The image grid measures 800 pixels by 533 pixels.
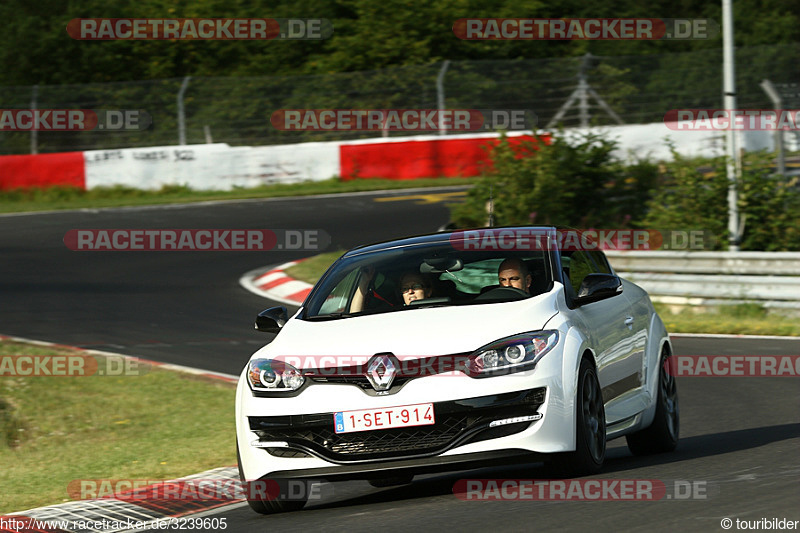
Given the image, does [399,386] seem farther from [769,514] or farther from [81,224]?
[81,224]

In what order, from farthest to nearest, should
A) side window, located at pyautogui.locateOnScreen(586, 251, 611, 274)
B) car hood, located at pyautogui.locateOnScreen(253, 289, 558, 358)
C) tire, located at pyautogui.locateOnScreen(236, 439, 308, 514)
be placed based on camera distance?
side window, located at pyautogui.locateOnScreen(586, 251, 611, 274) → tire, located at pyautogui.locateOnScreen(236, 439, 308, 514) → car hood, located at pyautogui.locateOnScreen(253, 289, 558, 358)

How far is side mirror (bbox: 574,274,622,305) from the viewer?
7.06m

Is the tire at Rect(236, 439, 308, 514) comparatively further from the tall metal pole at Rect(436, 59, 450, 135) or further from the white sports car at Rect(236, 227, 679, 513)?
the tall metal pole at Rect(436, 59, 450, 135)

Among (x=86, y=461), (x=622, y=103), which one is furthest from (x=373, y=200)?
(x=86, y=461)

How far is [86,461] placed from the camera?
9.08 m

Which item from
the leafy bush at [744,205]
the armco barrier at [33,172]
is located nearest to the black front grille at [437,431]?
the leafy bush at [744,205]

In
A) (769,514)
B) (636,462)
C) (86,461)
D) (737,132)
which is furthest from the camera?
(737,132)

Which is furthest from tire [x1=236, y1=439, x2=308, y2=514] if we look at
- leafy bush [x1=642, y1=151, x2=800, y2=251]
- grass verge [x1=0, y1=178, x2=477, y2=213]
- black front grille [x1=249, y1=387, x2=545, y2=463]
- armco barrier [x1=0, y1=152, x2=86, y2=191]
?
armco barrier [x1=0, y1=152, x2=86, y2=191]

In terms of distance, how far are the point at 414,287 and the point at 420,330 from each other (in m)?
0.94

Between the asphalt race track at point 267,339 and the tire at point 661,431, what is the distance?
112 mm

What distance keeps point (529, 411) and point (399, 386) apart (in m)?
0.64

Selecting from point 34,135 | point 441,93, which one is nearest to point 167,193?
point 34,135

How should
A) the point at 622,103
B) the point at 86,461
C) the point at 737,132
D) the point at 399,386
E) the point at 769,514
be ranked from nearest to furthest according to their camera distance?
the point at 769,514
the point at 399,386
the point at 86,461
the point at 737,132
the point at 622,103

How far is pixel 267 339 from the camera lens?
1390cm
